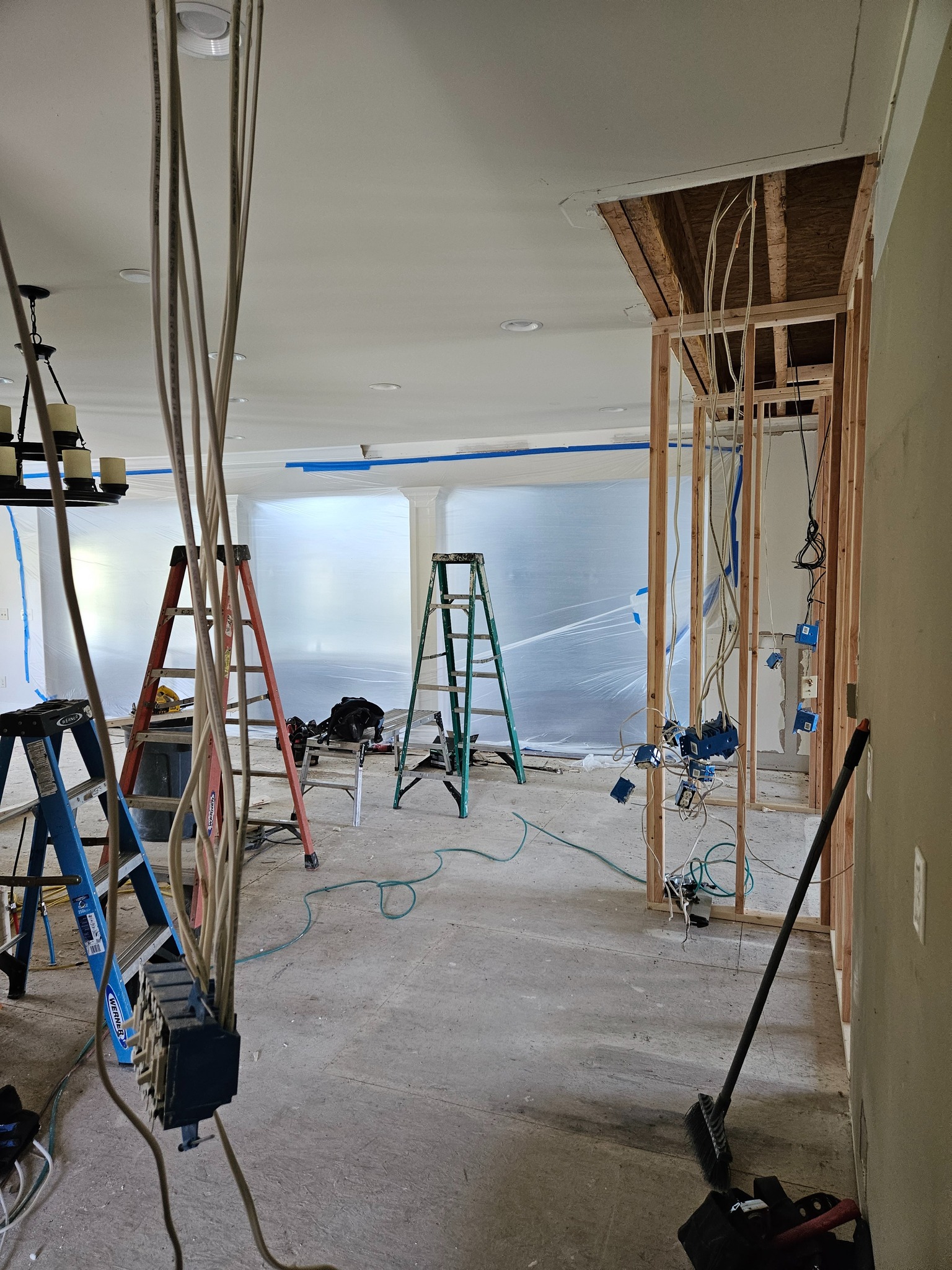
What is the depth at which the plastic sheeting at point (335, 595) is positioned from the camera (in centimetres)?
655

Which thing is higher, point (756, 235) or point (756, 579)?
point (756, 235)

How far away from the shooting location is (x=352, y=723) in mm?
4816

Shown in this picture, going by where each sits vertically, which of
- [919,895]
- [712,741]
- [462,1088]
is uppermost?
[919,895]

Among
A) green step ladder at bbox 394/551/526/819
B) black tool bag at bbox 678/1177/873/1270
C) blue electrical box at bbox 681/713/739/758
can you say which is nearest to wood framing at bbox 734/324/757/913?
blue electrical box at bbox 681/713/739/758

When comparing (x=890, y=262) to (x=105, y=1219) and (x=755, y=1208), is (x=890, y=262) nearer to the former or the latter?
(x=755, y=1208)

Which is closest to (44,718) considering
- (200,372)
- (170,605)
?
(170,605)

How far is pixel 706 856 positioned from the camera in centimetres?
388

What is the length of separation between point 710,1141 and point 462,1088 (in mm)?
656

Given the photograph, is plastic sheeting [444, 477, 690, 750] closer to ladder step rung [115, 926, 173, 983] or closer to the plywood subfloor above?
the plywood subfloor above

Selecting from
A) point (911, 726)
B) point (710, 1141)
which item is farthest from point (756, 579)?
point (911, 726)

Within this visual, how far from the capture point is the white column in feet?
20.6

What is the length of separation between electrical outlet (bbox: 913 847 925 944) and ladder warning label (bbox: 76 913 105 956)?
2.01m

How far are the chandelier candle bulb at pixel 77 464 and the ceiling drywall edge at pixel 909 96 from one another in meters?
2.44

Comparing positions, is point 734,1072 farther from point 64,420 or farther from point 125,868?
point 64,420
